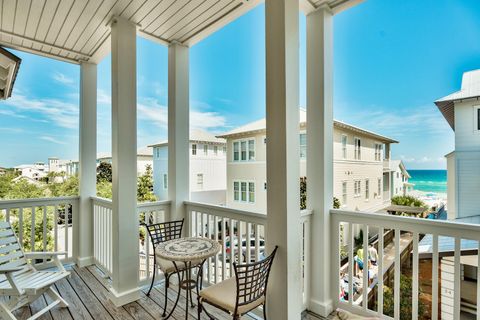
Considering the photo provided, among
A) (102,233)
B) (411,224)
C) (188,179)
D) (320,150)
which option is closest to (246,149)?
(188,179)

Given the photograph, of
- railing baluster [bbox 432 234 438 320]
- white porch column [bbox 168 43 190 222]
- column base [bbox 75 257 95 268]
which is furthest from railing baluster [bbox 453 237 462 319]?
column base [bbox 75 257 95 268]

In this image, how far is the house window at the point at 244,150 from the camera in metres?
4.91

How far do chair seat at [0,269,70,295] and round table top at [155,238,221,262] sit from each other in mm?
1089

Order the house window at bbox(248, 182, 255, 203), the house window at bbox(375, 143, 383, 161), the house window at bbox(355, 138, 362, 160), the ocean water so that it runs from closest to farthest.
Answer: the ocean water → the house window at bbox(375, 143, 383, 161) → the house window at bbox(355, 138, 362, 160) → the house window at bbox(248, 182, 255, 203)

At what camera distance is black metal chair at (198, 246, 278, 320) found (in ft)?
5.39

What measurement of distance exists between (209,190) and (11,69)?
12.8ft

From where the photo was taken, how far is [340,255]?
247 centimetres

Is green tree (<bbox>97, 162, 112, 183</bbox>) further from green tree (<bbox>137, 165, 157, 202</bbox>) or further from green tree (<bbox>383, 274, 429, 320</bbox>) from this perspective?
green tree (<bbox>383, 274, 429, 320</bbox>)

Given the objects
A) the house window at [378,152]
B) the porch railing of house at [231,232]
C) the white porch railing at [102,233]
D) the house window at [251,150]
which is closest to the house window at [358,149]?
the house window at [378,152]

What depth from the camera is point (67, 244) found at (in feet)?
11.9

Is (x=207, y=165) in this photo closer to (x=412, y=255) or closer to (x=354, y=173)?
(x=354, y=173)

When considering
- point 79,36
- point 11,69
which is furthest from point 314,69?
point 11,69

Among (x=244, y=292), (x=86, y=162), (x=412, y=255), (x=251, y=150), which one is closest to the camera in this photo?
(x=244, y=292)

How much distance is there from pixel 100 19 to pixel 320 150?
9.05 ft
